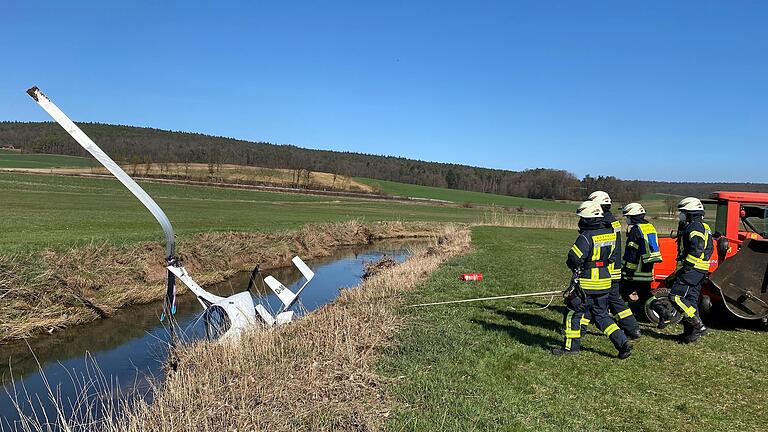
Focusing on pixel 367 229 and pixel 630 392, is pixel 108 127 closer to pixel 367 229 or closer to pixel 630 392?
pixel 367 229

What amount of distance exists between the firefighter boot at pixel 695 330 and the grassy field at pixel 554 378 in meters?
0.12

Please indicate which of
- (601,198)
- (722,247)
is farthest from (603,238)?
(722,247)

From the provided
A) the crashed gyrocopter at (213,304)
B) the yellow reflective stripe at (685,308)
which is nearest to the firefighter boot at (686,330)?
the yellow reflective stripe at (685,308)

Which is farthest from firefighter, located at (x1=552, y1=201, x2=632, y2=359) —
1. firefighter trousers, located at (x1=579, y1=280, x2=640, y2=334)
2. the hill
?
the hill

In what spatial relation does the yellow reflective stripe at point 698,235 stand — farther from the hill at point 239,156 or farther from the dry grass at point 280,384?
the hill at point 239,156

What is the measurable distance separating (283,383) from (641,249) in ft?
19.6

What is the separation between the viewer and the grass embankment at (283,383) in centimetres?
470

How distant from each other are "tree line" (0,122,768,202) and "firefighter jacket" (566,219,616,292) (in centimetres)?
6807

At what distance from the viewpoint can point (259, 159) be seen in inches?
4550

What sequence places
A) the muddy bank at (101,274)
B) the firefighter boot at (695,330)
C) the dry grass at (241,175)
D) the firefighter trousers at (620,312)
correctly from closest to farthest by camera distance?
the firefighter trousers at (620,312), the firefighter boot at (695,330), the muddy bank at (101,274), the dry grass at (241,175)

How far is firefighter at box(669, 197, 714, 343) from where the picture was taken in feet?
24.5

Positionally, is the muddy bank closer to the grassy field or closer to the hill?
the grassy field

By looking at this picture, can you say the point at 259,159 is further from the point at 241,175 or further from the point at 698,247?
the point at 698,247

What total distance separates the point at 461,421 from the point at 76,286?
36.1 feet
